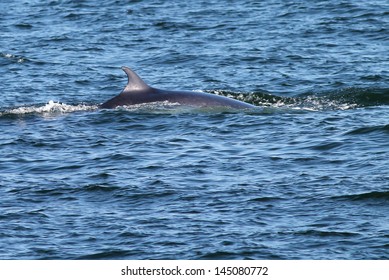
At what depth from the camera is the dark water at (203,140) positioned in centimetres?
2000

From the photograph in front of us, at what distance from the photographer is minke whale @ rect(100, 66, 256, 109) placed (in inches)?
1168

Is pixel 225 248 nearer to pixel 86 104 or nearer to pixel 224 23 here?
pixel 86 104

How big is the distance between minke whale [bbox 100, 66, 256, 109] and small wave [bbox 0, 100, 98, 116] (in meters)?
1.23

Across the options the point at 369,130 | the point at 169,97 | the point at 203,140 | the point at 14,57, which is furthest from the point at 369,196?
the point at 14,57

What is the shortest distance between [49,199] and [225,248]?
474cm

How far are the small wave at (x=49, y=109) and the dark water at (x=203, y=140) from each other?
0.06m

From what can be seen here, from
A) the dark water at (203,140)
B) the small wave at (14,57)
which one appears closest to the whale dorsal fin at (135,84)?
the dark water at (203,140)

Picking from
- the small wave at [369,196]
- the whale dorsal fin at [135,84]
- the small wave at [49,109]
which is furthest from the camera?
the small wave at [49,109]

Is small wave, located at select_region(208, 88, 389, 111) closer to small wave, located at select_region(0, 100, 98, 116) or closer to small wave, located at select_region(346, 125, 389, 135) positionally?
small wave, located at select_region(346, 125, 389, 135)

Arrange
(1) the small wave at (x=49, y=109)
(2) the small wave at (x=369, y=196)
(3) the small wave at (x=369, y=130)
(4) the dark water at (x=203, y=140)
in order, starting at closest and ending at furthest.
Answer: (4) the dark water at (x=203, y=140) < (2) the small wave at (x=369, y=196) < (3) the small wave at (x=369, y=130) < (1) the small wave at (x=49, y=109)

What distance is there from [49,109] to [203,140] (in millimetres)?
5837

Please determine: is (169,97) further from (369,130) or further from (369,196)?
(369,196)

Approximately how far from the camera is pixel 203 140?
26.8 meters

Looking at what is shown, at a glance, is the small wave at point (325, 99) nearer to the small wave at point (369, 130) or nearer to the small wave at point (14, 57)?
the small wave at point (369, 130)
